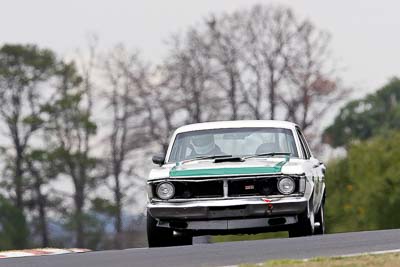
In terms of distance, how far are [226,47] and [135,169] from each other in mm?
6869

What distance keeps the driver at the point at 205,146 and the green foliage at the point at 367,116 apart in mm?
78963

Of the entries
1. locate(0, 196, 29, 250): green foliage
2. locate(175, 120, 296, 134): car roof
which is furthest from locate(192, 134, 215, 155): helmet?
locate(0, 196, 29, 250): green foliage

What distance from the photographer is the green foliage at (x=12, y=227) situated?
7154 cm

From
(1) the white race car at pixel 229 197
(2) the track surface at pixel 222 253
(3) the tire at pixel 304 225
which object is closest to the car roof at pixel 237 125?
(1) the white race car at pixel 229 197

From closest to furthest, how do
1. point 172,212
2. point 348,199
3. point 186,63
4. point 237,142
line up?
1. point 172,212
2. point 237,142
3. point 186,63
4. point 348,199

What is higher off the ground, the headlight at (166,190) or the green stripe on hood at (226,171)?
the green stripe on hood at (226,171)

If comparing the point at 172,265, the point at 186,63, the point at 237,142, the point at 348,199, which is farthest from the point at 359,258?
the point at 348,199

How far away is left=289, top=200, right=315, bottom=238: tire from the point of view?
747 inches

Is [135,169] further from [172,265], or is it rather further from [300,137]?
[172,265]

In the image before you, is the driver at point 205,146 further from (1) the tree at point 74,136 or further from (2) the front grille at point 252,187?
(1) the tree at point 74,136

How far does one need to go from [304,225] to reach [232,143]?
1580 mm

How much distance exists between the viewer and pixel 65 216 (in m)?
71.9

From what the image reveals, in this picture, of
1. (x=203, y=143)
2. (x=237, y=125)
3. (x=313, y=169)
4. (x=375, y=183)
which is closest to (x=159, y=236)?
(x=203, y=143)

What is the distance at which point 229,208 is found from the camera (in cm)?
1850
